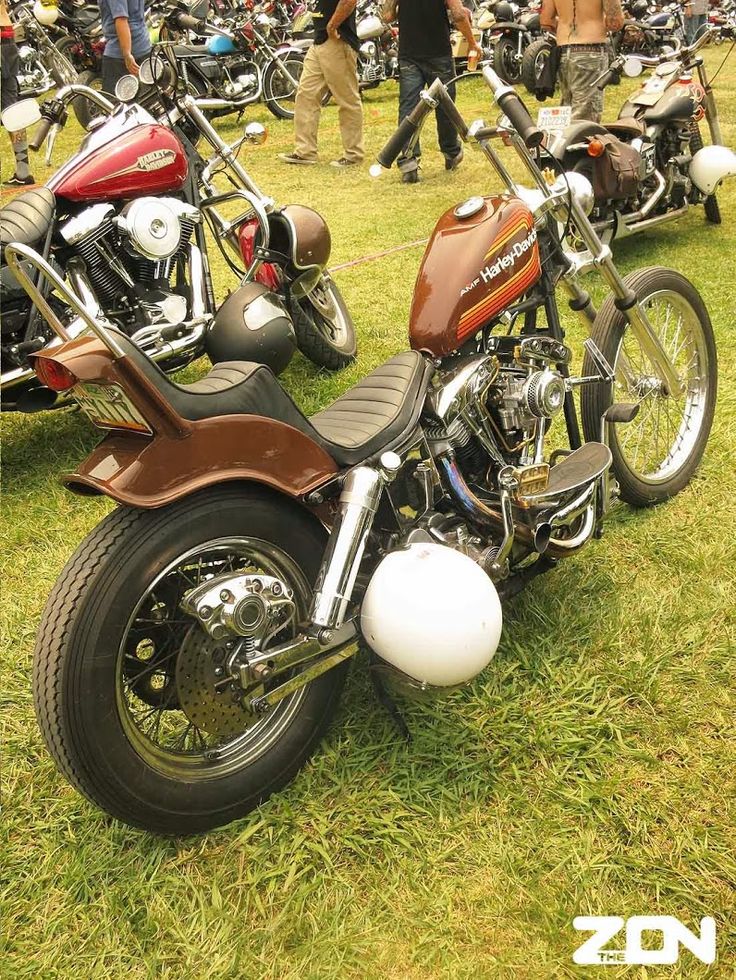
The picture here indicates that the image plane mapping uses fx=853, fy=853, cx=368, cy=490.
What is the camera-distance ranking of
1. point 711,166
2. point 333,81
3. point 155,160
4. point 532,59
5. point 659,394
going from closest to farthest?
1. point 659,394
2. point 155,160
3. point 711,166
4. point 333,81
5. point 532,59

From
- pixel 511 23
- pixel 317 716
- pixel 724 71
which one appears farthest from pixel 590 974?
pixel 724 71

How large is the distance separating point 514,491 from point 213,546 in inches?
34.9

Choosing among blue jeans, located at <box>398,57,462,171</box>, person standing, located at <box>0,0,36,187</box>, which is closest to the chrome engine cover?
person standing, located at <box>0,0,36,187</box>

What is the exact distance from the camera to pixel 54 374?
164 centimetres

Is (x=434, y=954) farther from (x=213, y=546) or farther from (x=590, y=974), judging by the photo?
(x=213, y=546)

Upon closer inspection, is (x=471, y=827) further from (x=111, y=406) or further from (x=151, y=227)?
(x=151, y=227)

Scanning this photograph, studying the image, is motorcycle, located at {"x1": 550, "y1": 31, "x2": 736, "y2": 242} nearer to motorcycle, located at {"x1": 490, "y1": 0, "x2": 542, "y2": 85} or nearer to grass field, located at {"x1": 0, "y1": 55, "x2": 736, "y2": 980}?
grass field, located at {"x1": 0, "y1": 55, "x2": 736, "y2": 980}

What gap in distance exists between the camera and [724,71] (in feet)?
39.6

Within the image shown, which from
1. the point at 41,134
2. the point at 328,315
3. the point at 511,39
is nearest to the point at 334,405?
the point at 328,315

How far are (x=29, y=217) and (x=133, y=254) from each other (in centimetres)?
43

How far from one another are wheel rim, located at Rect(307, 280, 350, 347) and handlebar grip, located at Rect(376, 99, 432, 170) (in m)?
1.75

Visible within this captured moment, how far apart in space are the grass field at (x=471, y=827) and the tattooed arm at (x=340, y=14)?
6671 mm

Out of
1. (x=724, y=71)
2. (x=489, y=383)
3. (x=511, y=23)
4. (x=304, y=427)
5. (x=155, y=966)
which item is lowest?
(x=724, y=71)

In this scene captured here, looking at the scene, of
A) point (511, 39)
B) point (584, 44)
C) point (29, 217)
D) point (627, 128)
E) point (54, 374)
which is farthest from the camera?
point (511, 39)
